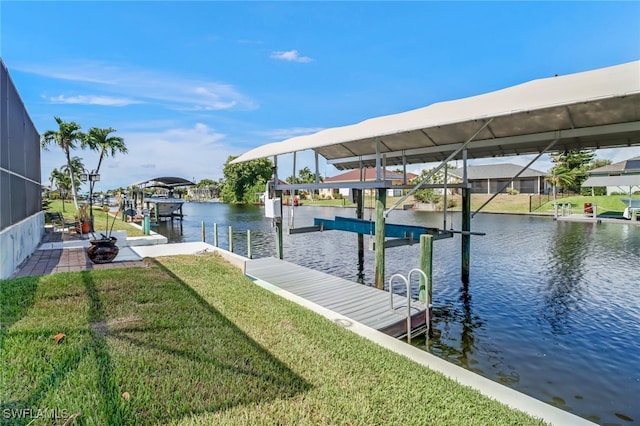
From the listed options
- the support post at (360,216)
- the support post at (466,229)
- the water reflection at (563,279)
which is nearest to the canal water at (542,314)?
the water reflection at (563,279)

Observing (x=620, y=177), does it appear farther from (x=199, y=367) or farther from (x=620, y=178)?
(x=199, y=367)

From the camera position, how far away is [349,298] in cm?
696

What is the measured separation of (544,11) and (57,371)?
11.5 metres

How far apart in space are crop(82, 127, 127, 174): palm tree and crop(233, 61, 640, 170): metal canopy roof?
2299 cm

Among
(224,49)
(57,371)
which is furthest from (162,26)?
(57,371)

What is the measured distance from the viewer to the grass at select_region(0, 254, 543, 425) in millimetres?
2730

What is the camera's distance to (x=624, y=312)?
25.1 ft

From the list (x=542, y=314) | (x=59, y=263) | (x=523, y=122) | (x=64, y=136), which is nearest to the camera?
(x=523, y=122)

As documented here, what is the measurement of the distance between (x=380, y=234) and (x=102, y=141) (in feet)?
96.3

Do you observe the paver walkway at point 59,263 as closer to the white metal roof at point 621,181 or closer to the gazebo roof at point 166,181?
the gazebo roof at point 166,181

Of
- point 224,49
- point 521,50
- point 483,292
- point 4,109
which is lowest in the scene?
point 483,292

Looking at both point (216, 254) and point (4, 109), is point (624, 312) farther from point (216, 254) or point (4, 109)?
point (4, 109)

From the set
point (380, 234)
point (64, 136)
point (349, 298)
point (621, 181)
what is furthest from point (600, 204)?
point (64, 136)

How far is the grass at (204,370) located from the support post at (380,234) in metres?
3.13
